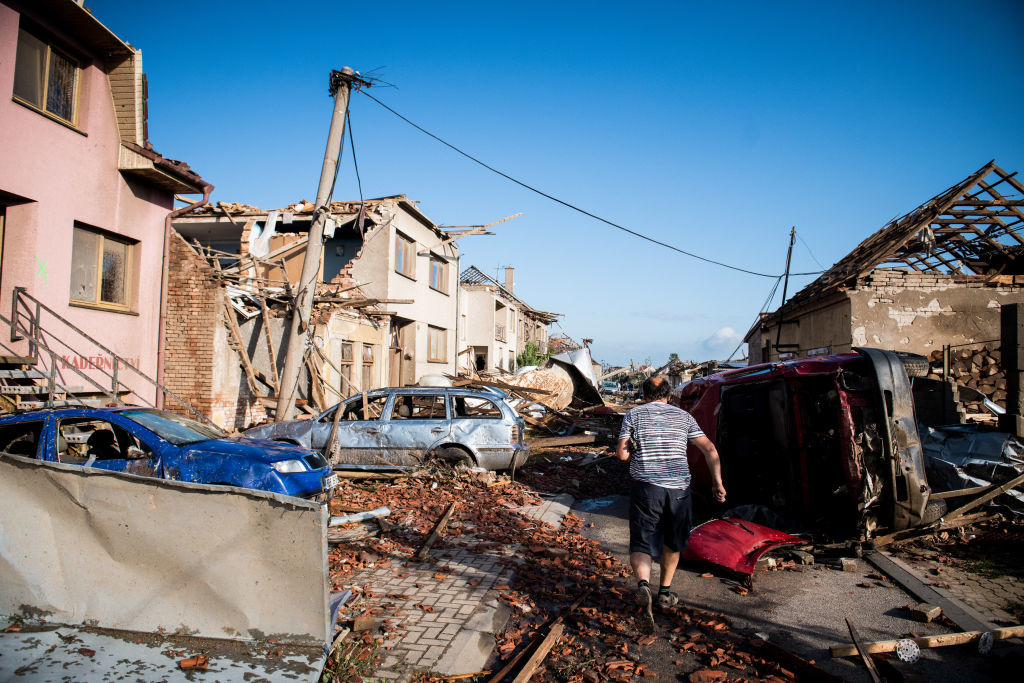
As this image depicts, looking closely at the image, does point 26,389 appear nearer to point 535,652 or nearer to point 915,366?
point 535,652

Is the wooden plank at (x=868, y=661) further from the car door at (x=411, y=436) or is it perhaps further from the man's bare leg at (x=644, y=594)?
the car door at (x=411, y=436)

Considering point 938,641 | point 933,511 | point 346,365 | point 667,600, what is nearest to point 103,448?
point 667,600

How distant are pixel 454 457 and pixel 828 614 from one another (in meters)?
5.84

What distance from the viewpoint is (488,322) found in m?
34.2

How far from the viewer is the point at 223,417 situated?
12.9 meters

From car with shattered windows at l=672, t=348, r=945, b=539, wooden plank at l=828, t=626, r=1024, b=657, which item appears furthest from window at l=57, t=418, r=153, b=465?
car with shattered windows at l=672, t=348, r=945, b=539

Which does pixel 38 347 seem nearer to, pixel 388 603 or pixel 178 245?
pixel 178 245

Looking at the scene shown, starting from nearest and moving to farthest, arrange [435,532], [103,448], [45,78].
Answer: [435,532]
[103,448]
[45,78]

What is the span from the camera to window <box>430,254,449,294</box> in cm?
2258

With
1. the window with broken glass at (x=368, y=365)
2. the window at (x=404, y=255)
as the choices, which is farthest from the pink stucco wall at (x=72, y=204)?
the window at (x=404, y=255)

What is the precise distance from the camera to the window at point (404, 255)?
19141 millimetres

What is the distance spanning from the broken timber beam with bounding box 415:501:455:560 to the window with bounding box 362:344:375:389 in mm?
10669

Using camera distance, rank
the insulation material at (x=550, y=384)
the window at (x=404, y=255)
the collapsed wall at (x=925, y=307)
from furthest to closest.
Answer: the insulation material at (x=550, y=384) < the window at (x=404, y=255) < the collapsed wall at (x=925, y=307)

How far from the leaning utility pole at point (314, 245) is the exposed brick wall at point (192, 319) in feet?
6.72
